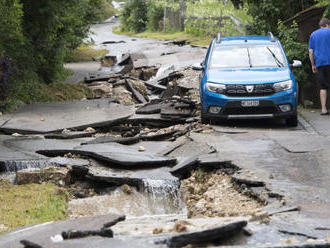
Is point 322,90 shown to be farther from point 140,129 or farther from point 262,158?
point 262,158

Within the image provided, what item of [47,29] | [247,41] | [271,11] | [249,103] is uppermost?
[271,11]

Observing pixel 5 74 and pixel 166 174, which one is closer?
pixel 166 174

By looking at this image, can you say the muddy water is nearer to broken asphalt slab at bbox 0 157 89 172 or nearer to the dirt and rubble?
the dirt and rubble

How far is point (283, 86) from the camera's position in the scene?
47.4 feet

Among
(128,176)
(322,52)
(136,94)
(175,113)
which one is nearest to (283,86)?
(322,52)

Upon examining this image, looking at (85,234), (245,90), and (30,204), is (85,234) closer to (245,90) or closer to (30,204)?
(30,204)

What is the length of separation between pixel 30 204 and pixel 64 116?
7.53 m

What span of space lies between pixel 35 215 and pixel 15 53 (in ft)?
40.7

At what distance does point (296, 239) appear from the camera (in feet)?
20.5

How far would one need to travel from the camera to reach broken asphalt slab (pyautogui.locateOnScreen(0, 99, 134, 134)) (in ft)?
49.3

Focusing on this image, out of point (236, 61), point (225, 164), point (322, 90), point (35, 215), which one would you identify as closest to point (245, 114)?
point (236, 61)

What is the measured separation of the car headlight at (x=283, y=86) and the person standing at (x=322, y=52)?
5.46 feet

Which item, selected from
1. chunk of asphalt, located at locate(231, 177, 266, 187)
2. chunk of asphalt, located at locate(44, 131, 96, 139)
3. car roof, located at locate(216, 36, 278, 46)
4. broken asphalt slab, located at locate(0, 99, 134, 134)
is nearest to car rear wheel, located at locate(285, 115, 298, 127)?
car roof, located at locate(216, 36, 278, 46)

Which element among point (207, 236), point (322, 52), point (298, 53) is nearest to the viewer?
point (207, 236)
